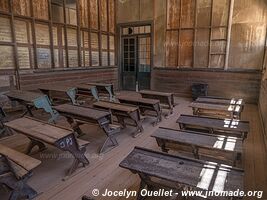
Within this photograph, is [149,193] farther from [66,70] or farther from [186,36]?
[186,36]

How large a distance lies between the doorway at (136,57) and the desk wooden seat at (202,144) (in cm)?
565

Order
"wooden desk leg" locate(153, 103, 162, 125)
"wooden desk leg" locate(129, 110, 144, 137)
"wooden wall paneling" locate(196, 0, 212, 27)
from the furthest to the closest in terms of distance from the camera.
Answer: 1. "wooden wall paneling" locate(196, 0, 212, 27)
2. "wooden desk leg" locate(153, 103, 162, 125)
3. "wooden desk leg" locate(129, 110, 144, 137)

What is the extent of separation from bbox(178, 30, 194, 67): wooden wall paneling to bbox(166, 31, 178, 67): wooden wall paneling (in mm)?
186

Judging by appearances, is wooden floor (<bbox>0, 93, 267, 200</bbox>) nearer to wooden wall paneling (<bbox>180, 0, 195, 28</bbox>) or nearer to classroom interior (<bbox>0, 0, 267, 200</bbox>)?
classroom interior (<bbox>0, 0, 267, 200</bbox>)

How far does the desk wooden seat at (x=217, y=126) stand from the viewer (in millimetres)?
2781

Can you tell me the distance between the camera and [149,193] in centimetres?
211

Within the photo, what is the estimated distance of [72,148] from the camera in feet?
7.92

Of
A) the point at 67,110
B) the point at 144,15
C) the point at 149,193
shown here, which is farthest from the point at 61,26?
the point at 149,193

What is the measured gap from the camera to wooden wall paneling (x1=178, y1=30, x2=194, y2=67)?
22.9ft

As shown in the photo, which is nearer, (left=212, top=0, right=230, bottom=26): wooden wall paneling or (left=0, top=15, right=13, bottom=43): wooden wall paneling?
(left=0, top=15, right=13, bottom=43): wooden wall paneling

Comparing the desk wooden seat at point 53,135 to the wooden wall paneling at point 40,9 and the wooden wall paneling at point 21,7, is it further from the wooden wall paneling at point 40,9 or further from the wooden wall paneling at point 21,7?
the wooden wall paneling at point 40,9

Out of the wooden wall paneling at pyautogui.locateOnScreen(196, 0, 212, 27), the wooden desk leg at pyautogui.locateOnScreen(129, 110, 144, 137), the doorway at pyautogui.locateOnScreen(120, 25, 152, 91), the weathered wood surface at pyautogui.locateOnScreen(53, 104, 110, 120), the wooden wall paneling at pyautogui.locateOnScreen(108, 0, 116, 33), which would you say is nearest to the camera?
the weathered wood surface at pyautogui.locateOnScreen(53, 104, 110, 120)

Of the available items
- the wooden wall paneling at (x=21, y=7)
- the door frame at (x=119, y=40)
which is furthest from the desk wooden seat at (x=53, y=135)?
the door frame at (x=119, y=40)

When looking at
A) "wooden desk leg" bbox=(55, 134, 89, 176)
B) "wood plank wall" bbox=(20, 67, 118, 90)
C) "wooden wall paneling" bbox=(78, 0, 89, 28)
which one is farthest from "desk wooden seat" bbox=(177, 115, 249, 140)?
"wooden wall paneling" bbox=(78, 0, 89, 28)
